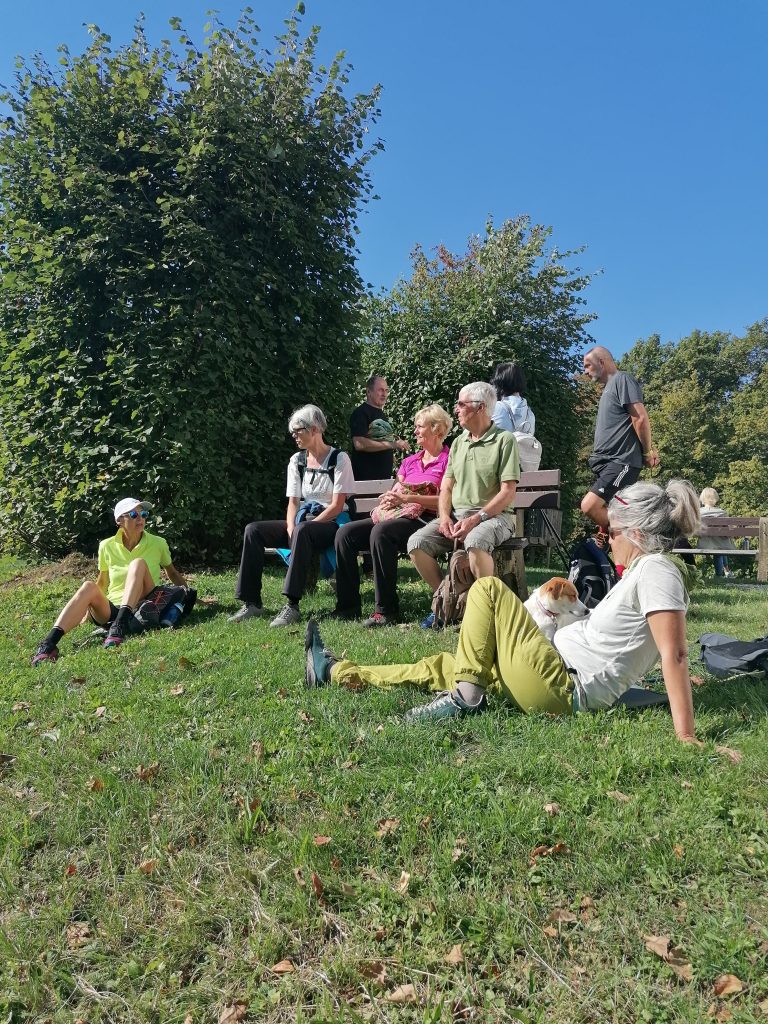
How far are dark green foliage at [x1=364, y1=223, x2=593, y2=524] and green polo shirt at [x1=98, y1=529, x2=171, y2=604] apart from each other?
6.52 m

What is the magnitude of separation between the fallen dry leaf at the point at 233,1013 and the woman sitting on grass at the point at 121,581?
384cm

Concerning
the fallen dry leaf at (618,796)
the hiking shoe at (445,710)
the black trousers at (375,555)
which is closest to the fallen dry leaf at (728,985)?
the fallen dry leaf at (618,796)

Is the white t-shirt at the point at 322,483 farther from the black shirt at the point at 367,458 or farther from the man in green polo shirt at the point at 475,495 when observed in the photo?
the black shirt at the point at 367,458

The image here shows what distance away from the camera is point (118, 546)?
21.5 ft

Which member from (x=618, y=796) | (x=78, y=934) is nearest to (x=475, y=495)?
(x=618, y=796)

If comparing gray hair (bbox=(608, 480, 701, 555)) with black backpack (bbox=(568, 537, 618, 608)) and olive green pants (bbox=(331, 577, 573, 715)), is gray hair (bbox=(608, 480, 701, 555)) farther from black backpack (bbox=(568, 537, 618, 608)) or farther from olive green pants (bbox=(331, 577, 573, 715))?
black backpack (bbox=(568, 537, 618, 608))

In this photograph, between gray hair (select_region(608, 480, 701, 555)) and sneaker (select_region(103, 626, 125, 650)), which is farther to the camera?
sneaker (select_region(103, 626, 125, 650))

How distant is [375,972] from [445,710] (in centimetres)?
144

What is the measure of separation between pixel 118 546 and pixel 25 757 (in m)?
2.98

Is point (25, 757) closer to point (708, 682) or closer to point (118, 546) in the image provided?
point (118, 546)

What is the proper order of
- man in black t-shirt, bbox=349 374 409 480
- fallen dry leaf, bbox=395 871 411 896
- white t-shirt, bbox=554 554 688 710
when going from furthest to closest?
man in black t-shirt, bbox=349 374 409 480 < white t-shirt, bbox=554 554 688 710 < fallen dry leaf, bbox=395 871 411 896

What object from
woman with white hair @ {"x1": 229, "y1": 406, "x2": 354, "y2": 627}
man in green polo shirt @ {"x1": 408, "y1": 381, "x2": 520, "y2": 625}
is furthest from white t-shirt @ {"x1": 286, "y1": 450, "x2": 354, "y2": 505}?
man in green polo shirt @ {"x1": 408, "y1": 381, "x2": 520, "y2": 625}

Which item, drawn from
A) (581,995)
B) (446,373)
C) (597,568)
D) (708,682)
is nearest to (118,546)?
(597,568)

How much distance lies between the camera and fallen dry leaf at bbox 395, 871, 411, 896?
2.61m
